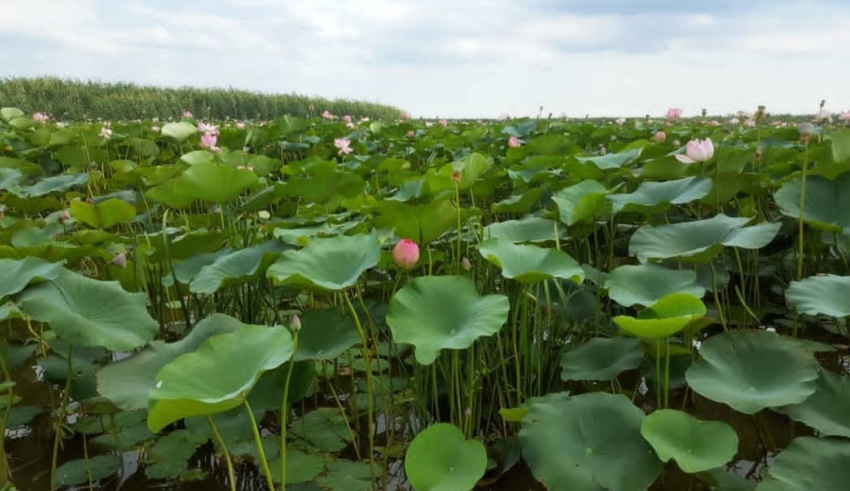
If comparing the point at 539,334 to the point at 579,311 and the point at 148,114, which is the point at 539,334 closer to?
the point at 579,311

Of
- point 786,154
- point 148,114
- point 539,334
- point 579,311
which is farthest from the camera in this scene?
point 148,114

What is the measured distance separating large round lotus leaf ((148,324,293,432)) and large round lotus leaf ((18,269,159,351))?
22 centimetres

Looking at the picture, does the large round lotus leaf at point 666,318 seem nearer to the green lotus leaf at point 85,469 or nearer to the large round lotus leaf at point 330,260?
the large round lotus leaf at point 330,260

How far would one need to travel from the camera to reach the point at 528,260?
1199 millimetres

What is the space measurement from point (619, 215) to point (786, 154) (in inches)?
33.7

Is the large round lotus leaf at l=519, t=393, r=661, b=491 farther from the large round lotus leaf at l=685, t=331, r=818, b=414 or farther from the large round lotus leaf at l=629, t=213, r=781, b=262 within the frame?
the large round lotus leaf at l=629, t=213, r=781, b=262

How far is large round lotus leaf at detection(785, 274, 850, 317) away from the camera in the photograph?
1.10 meters

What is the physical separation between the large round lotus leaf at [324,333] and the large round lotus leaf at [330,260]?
0.34 ft

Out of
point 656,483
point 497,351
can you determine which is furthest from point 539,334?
point 656,483

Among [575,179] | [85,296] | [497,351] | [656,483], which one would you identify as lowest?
[656,483]

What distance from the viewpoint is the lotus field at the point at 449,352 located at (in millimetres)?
928

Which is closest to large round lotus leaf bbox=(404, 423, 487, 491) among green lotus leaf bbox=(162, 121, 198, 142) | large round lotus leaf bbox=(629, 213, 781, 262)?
large round lotus leaf bbox=(629, 213, 781, 262)

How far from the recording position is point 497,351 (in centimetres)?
144

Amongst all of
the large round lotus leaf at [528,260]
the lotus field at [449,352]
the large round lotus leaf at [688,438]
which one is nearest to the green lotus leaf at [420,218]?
the lotus field at [449,352]
